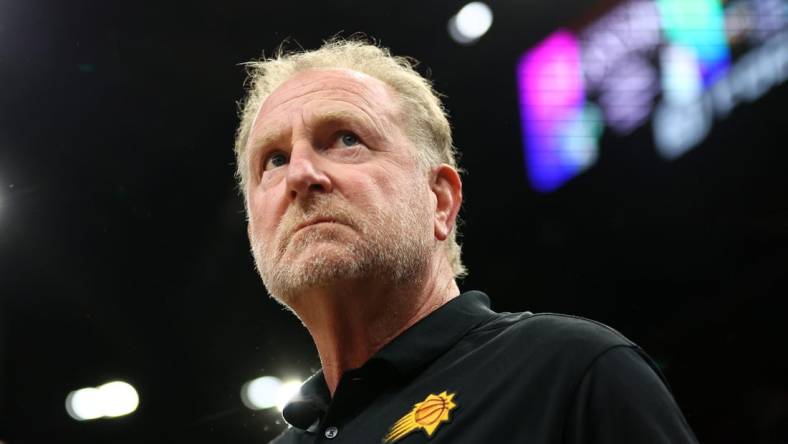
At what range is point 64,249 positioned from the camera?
326cm

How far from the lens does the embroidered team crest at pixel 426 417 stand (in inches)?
42.1

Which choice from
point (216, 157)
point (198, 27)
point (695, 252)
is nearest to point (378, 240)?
point (198, 27)

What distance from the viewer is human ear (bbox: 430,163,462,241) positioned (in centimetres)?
154

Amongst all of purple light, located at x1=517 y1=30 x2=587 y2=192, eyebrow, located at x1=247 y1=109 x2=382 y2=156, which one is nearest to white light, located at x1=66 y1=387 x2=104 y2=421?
purple light, located at x1=517 y1=30 x2=587 y2=192

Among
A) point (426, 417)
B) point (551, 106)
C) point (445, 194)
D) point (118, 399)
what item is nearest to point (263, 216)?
point (445, 194)

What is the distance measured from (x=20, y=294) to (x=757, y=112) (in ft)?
10.9

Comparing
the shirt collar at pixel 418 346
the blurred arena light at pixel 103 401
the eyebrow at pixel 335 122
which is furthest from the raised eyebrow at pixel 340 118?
the blurred arena light at pixel 103 401

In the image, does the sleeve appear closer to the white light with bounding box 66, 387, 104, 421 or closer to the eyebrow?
the eyebrow

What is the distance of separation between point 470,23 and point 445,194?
5.39 ft

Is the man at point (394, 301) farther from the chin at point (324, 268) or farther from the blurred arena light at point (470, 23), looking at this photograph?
the blurred arena light at point (470, 23)

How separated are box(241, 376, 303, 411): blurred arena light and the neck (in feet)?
7.81

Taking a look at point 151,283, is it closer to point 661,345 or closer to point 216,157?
point 216,157

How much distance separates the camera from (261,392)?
3748mm

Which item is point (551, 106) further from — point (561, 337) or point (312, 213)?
point (561, 337)
